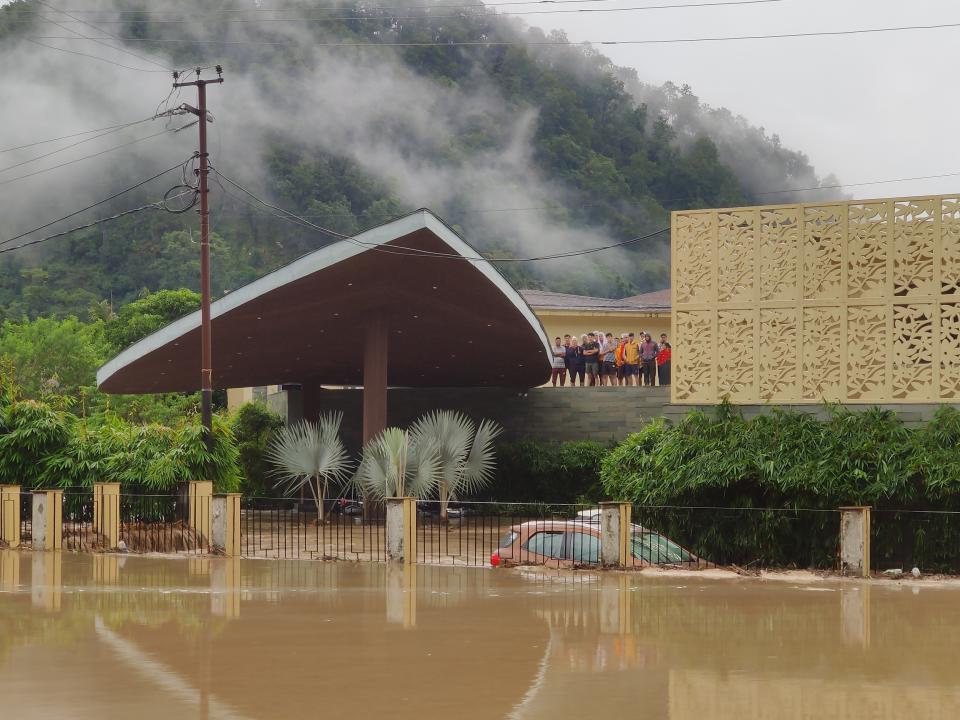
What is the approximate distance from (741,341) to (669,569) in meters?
3.49

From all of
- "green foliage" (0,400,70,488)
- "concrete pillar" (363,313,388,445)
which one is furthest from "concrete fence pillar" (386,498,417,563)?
"concrete pillar" (363,313,388,445)

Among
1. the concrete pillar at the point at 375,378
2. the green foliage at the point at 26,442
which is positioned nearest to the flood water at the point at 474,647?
the green foliage at the point at 26,442

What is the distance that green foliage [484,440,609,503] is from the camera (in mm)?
33312

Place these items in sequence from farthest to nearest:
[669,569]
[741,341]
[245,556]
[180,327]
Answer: [180,327]
[245,556]
[741,341]
[669,569]

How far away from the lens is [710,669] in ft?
34.4

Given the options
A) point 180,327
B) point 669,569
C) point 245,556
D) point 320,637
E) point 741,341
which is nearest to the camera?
point 320,637

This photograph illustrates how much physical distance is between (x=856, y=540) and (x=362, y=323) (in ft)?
54.2

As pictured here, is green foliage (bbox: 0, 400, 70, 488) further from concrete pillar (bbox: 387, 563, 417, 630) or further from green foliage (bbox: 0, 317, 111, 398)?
green foliage (bbox: 0, 317, 111, 398)

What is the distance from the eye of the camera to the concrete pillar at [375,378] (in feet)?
102

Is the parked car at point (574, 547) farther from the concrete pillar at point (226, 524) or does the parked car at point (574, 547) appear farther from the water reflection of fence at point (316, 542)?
the concrete pillar at point (226, 524)

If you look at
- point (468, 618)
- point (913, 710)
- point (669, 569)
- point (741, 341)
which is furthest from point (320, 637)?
point (741, 341)

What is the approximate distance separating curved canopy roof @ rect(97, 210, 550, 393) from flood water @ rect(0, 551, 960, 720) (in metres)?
9.79

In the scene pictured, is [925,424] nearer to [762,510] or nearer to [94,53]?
[762,510]

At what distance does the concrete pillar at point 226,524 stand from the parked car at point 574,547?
4.54 m
